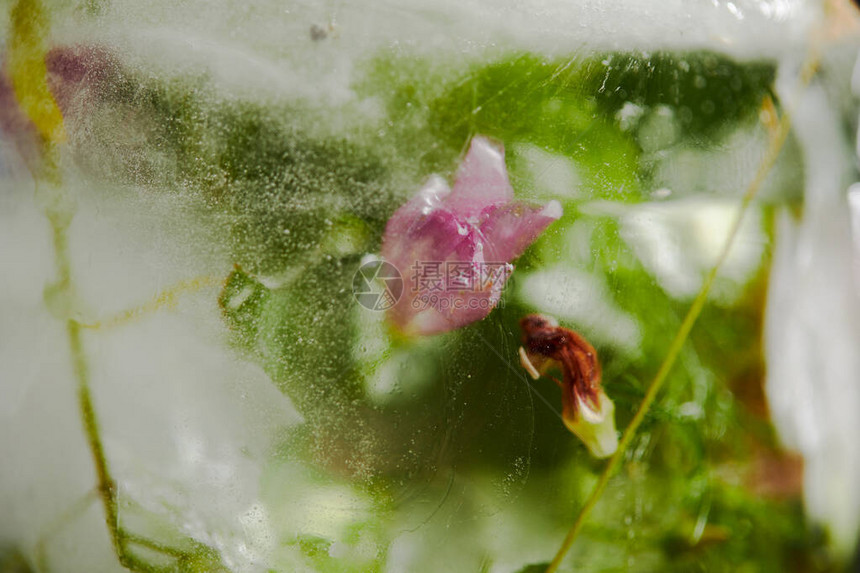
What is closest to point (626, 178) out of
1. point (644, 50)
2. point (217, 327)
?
point (644, 50)

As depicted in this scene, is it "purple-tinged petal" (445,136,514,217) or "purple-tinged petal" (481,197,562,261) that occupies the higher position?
"purple-tinged petal" (445,136,514,217)

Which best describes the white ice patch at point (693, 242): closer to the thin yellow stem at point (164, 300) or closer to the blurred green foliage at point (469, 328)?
the blurred green foliage at point (469, 328)

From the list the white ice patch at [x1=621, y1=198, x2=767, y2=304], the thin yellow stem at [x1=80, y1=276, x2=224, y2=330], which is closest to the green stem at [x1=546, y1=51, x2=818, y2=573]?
the white ice patch at [x1=621, y1=198, x2=767, y2=304]

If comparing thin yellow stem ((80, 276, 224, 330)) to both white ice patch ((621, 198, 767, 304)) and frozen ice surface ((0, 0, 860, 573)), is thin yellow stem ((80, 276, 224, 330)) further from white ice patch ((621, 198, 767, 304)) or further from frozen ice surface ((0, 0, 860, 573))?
white ice patch ((621, 198, 767, 304))

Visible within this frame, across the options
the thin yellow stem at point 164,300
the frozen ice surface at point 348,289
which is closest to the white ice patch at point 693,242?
the frozen ice surface at point 348,289

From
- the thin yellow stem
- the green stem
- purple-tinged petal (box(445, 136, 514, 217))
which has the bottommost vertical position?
the green stem

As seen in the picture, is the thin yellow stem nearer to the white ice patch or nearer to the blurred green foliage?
the blurred green foliage

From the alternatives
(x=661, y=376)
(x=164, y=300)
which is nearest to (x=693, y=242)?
(x=661, y=376)

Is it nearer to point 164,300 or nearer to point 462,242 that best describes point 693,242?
point 462,242

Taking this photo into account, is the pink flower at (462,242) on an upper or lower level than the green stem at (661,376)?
upper
